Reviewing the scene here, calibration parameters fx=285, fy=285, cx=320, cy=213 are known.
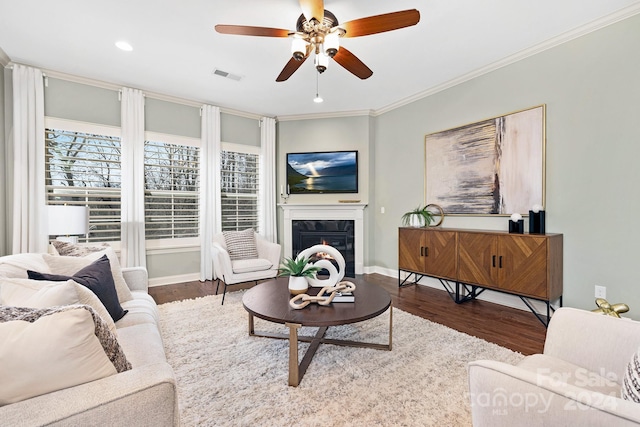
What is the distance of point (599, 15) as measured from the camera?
8.51 ft

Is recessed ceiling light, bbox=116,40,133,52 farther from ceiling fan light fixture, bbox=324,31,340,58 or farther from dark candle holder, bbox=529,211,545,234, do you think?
dark candle holder, bbox=529,211,545,234

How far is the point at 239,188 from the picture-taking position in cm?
508

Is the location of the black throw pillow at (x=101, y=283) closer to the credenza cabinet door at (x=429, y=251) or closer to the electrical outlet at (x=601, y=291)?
the credenza cabinet door at (x=429, y=251)

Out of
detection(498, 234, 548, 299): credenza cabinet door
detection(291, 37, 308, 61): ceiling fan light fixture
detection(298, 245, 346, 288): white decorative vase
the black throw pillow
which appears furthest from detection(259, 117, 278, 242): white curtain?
detection(498, 234, 548, 299): credenza cabinet door

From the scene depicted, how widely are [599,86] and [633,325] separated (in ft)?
8.51

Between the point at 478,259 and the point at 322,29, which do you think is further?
the point at 478,259

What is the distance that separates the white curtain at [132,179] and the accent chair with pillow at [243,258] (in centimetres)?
115

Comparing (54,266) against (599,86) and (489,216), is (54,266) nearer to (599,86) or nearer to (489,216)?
(489,216)

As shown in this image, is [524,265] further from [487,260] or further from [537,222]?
[537,222]

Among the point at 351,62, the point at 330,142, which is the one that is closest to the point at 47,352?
the point at 351,62

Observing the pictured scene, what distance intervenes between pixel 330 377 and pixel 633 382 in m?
1.49

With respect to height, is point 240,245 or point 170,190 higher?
point 170,190

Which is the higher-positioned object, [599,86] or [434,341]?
[599,86]

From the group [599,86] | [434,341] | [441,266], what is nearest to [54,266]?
[434,341]
